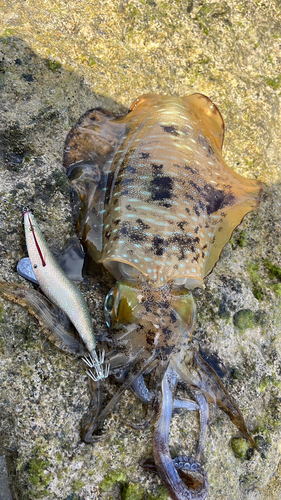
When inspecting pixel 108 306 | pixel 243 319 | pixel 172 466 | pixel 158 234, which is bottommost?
pixel 172 466

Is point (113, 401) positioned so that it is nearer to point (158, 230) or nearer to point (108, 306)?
point (108, 306)

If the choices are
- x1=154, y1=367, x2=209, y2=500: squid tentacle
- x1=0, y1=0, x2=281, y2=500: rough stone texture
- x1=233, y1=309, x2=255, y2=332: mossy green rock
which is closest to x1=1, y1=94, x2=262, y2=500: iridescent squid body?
x1=154, y1=367, x2=209, y2=500: squid tentacle

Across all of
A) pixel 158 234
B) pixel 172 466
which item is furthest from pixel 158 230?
pixel 172 466

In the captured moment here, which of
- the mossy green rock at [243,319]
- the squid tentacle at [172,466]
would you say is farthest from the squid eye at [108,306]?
the mossy green rock at [243,319]

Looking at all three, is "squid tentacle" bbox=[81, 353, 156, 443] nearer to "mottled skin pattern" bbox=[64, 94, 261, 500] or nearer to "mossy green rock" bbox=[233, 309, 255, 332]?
"mottled skin pattern" bbox=[64, 94, 261, 500]

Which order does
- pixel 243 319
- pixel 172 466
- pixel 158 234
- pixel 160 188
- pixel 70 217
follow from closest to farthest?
pixel 172 466 < pixel 158 234 < pixel 160 188 < pixel 70 217 < pixel 243 319

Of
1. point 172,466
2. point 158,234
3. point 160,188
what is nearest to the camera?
point 172,466

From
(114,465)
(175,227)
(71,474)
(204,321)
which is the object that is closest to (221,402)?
(204,321)
